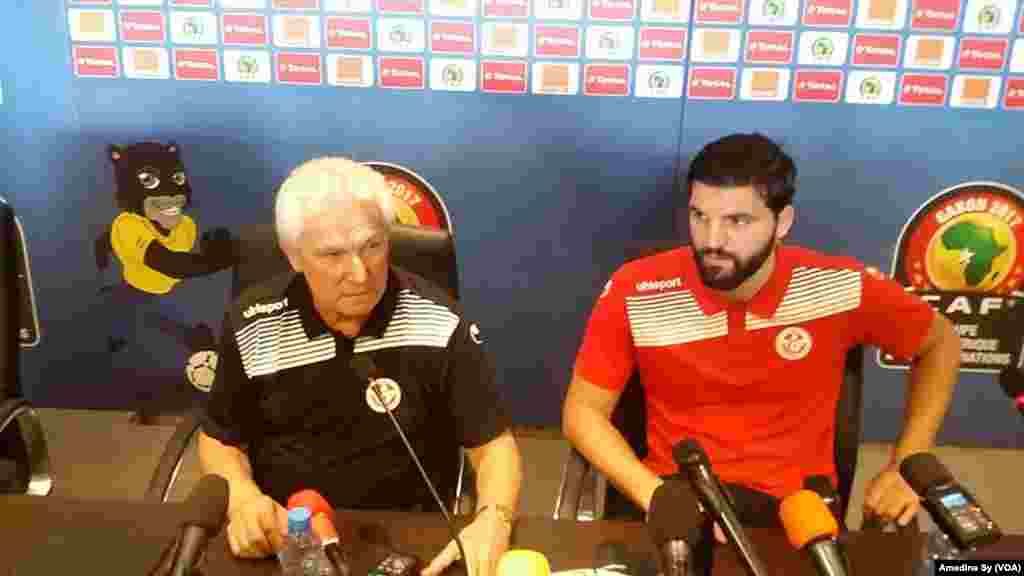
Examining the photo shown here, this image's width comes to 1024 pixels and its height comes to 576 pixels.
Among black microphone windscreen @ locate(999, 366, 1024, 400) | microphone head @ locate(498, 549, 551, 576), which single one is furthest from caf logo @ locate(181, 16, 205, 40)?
black microphone windscreen @ locate(999, 366, 1024, 400)

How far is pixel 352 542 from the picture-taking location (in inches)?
51.4

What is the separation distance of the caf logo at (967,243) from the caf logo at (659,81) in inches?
33.3

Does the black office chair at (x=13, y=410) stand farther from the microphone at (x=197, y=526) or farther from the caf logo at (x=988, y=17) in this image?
the caf logo at (x=988, y=17)

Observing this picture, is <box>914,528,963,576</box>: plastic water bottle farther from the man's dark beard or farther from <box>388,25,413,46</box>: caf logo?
<box>388,25,413,46</box>: caf logo

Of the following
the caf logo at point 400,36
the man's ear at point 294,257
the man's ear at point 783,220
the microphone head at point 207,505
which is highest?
the caf logo at point 400,36

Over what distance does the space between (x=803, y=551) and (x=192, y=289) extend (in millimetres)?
2417

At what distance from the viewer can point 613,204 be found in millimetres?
2760

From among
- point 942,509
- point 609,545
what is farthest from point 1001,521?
point 942,509

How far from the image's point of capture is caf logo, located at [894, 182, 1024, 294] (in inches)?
106

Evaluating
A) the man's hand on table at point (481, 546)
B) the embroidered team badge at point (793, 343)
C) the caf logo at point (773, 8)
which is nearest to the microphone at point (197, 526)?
the man's hand on table at point (481, 546)

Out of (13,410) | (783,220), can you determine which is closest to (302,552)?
(13,410)

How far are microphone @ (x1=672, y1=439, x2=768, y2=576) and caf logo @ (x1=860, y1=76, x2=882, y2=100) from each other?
6.29 feet

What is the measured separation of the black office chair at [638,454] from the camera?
5.63ft

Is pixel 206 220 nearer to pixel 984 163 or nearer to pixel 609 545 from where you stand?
pixel 609 545
